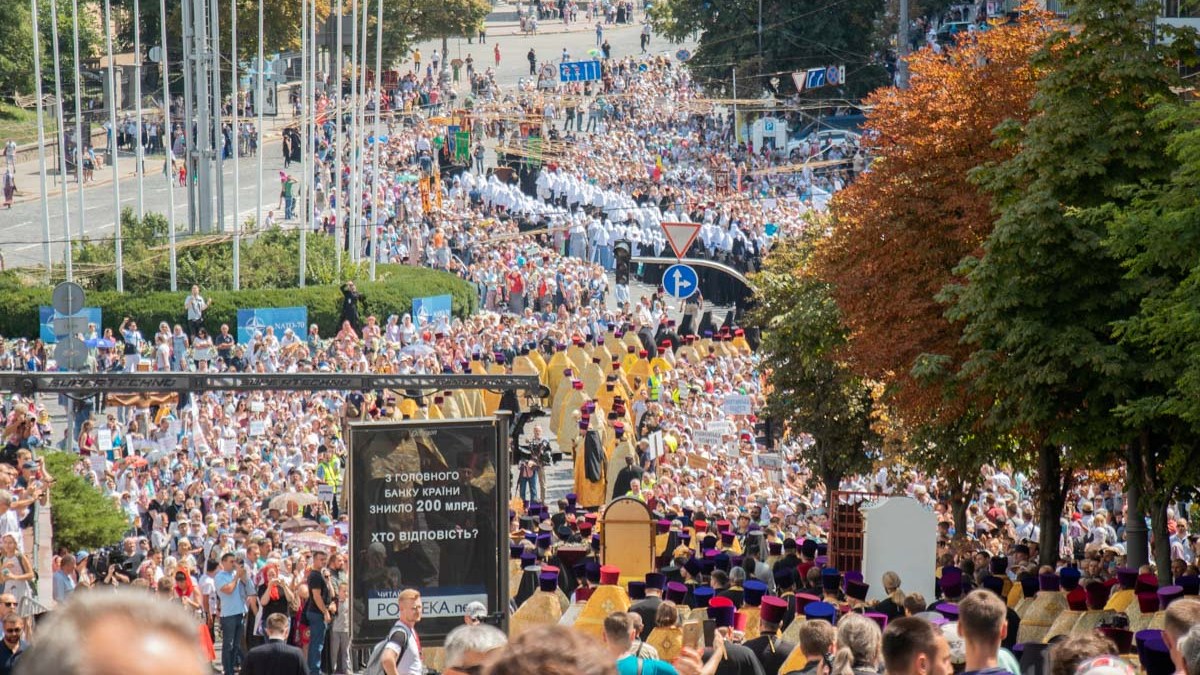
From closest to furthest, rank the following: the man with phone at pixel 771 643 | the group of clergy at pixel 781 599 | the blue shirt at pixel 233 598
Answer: the group of clergy at pixel 781 599, the man with phone at pixel 771 643, the blue shirt at pixel 233 598

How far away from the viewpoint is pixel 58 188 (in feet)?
216

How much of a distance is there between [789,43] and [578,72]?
10921 mm

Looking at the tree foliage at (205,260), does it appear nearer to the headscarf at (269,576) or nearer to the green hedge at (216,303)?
the green hedge at (216,303)

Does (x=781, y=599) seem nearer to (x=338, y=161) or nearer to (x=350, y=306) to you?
(x=350, y=306)

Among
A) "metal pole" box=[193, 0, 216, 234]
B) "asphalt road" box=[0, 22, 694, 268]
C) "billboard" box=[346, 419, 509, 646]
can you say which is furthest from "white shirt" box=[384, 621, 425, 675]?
"metal pole" box=[193, 0, 216, 234]

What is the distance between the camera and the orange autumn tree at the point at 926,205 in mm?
21125

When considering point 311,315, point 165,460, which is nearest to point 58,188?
point 311,315

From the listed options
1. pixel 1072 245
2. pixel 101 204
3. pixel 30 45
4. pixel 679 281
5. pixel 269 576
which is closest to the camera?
pixel 1072 245

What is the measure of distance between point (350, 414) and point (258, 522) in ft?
18.2

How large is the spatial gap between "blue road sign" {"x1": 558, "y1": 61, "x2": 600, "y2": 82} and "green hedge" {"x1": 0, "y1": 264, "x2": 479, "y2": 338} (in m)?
34.8

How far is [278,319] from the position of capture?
4484 centimetres

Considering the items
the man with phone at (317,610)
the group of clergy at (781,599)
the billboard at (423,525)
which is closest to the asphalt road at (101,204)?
the man with phone at (317,610)

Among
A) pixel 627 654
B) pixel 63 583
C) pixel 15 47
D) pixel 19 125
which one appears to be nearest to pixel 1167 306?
pixel 63 583

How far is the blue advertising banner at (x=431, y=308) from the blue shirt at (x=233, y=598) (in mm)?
26753
